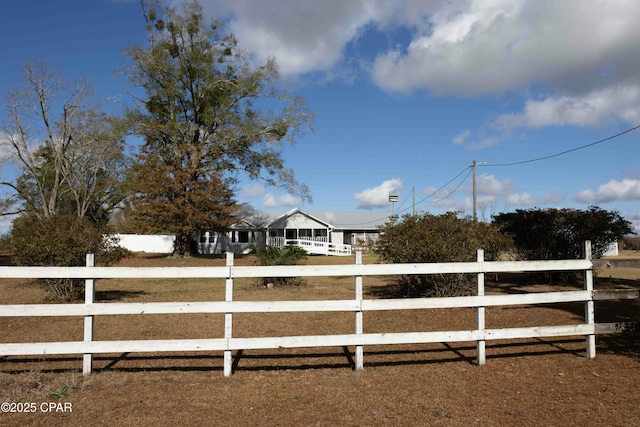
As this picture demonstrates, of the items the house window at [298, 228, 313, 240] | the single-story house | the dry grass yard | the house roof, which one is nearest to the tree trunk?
the single-story house

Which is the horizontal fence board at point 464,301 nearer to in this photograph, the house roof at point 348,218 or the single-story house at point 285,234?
the single-story house at point 285,234

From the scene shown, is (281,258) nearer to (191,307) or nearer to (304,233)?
(191,307)

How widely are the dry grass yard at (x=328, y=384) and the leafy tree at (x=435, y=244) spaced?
1.99 metres

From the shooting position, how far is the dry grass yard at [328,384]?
439cm

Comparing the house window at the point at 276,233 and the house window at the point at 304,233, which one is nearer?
the house window at the point at 276,233

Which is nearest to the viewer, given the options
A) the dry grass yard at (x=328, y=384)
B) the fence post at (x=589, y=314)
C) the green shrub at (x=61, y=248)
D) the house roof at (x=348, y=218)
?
the dry grass yard at (x=328, y=384)

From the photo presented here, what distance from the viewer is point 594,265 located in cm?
653

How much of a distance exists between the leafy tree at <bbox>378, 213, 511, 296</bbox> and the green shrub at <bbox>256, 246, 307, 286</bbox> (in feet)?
16.3

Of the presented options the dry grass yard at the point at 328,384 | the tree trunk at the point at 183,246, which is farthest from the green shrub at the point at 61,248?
the tree trunk at the point at 183,246

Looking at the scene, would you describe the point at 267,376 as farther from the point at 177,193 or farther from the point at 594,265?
the point at 177,193

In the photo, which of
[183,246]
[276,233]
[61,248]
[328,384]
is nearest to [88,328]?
[328,384]

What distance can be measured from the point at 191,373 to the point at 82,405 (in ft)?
4.61

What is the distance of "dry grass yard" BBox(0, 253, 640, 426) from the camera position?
439cm

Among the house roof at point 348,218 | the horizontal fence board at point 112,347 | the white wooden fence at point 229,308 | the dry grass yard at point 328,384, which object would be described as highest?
the house roof at point 348,218
